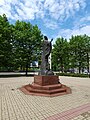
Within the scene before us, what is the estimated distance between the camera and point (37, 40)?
1314 inches

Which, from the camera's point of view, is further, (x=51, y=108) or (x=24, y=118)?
(x=51, y=108)

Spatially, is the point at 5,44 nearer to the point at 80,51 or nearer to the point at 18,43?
the point at 18,43

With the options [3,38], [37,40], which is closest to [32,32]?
[37,40]

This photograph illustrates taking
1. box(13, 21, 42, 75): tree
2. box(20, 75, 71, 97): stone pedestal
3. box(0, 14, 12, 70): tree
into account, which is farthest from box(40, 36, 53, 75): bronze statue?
box(13, 21, 42, 75): tree

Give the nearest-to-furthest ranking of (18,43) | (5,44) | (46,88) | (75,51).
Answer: (46,88), (5,44), (18,43), (75,51)

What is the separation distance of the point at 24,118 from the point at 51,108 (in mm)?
1889

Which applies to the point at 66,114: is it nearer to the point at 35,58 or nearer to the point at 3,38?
the point at 3,38

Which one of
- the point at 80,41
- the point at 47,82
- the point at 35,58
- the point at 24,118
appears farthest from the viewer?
the point at 80,41

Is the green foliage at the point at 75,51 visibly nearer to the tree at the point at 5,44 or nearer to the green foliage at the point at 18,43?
the green foliage at the point at 18,43

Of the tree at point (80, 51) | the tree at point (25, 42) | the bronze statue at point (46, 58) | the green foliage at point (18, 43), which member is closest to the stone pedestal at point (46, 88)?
the bronze statue at point (46, 58)

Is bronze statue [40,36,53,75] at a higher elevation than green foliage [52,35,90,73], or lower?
lower

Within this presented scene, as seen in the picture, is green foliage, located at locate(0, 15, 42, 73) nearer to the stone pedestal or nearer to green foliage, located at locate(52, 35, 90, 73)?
green foliage, located at locate(52, 35, 90, 73)

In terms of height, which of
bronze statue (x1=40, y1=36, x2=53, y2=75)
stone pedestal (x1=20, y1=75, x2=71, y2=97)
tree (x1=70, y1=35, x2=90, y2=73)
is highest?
tree (x1=70, y1=35, x2=90, y2=73)

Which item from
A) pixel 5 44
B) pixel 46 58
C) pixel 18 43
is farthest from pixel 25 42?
pixel 46 58
